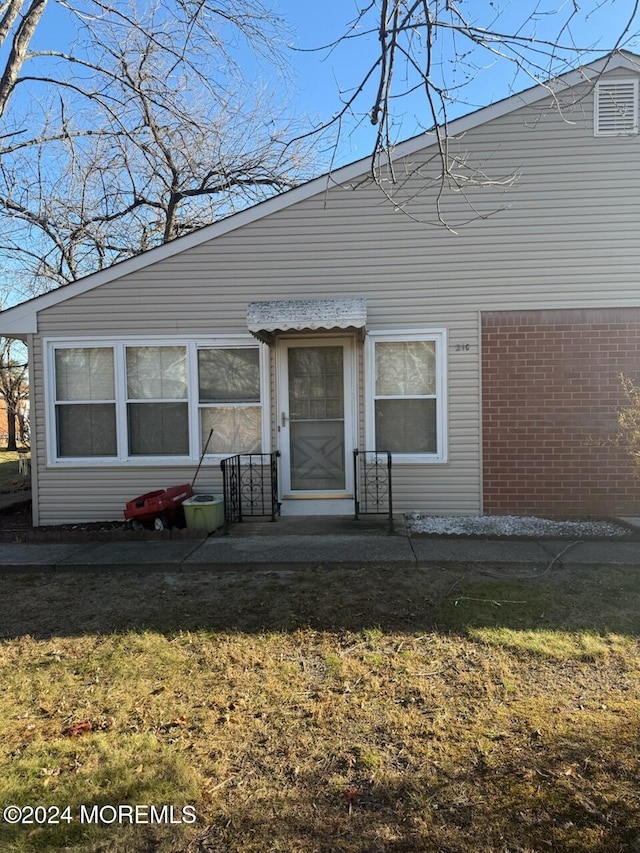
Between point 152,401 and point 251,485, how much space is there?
67.0 inches

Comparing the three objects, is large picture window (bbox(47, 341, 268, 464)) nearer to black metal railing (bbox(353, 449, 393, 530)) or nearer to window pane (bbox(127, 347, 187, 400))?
window pane (bbox(127, 347, 187, 400))

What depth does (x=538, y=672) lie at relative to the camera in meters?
3.11

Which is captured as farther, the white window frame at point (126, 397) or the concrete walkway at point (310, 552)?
the white window frame at point (126, 397)

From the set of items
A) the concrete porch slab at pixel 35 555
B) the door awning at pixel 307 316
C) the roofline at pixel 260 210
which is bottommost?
the concrete porch slab at pixel 35 555

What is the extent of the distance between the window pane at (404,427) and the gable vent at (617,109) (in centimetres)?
399

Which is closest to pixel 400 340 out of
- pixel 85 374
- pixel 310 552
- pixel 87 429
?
pixel 310 552

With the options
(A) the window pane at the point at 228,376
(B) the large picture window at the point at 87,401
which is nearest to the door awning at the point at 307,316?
(A) the window pane at the point at 228,376

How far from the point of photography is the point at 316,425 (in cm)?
701

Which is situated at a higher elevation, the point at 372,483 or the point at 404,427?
the point at 404,427

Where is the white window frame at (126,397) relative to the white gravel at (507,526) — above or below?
above

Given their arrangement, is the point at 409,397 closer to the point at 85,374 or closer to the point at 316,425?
the point at 316,425

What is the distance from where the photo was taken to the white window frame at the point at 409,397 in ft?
22.3

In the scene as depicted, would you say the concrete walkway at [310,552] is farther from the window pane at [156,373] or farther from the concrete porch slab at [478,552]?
the window pane at [156,373]

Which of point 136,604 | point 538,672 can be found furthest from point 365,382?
point 538,672
